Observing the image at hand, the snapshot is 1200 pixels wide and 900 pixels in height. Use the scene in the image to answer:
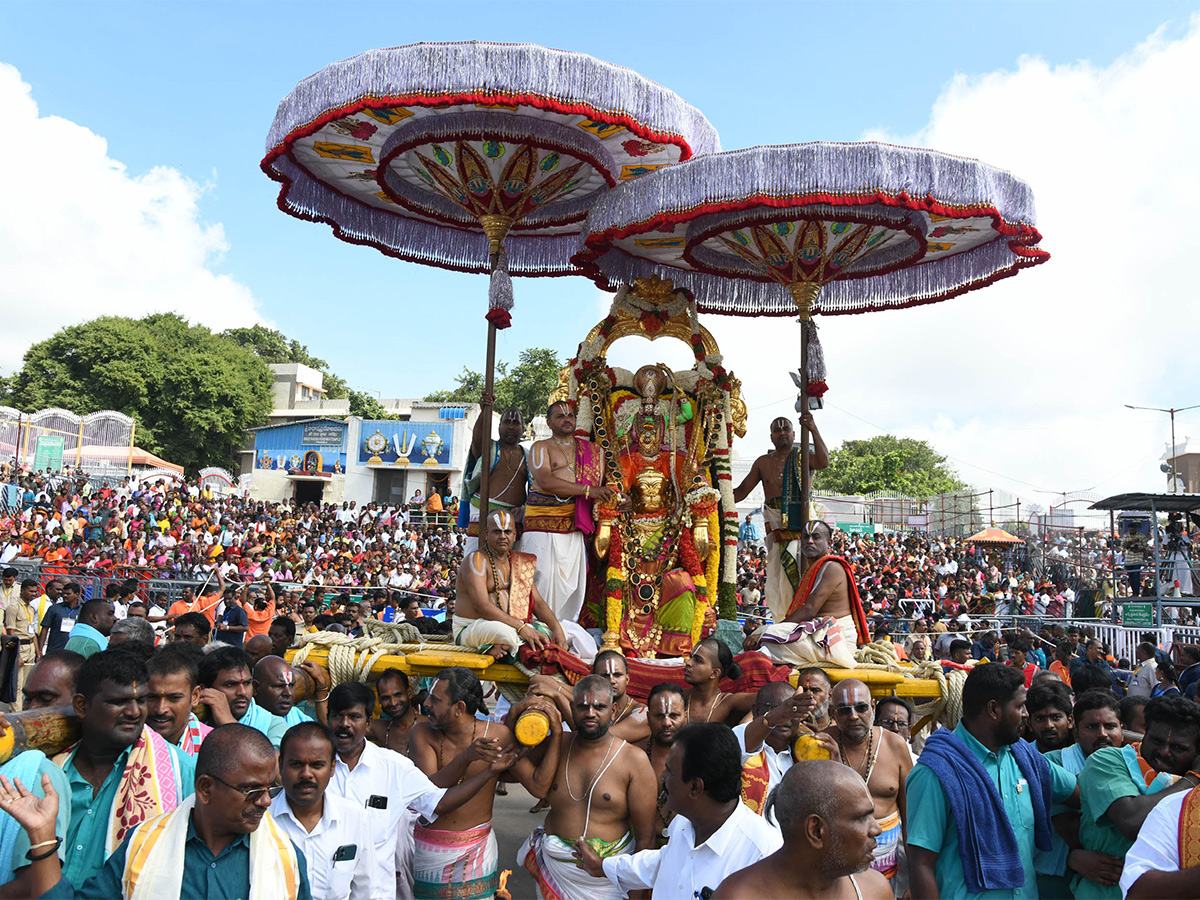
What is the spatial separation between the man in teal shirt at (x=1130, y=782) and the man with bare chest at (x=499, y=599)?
3906 mm

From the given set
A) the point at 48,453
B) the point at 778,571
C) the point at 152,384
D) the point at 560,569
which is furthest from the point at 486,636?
the point at 152,384

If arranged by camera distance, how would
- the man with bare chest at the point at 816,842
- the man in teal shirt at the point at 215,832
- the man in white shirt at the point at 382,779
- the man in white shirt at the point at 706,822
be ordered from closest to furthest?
1. the man with bare chest at the point at 816,842
2. the man in teal shirt at the point at 215,832
3. the man in white shirt at the point at 706,822
4. the man in white shirt at the point at 382,779

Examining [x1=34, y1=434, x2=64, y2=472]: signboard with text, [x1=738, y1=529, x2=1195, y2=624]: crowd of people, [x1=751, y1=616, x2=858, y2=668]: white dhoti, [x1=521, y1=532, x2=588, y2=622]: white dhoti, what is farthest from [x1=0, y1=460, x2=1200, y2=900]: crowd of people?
[x1=34, y1=434, x2=64, y2=472]: signboard with text

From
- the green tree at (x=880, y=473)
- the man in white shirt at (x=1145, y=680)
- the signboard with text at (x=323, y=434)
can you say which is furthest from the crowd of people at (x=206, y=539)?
the green tree at (x=880, y=473)

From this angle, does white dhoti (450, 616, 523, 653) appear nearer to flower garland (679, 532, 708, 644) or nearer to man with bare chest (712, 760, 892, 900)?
flower garland (679, 532, 708, 644)

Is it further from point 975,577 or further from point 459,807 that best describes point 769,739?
point 975,577

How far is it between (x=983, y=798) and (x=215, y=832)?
263 centimetres

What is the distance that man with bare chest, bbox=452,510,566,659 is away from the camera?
686 cm

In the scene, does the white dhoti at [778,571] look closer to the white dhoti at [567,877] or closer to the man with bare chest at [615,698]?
the man with bare chest at [615,698]

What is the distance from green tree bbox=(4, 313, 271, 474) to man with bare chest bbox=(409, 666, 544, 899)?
129ft

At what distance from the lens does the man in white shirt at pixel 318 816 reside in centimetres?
334

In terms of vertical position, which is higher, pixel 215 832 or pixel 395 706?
pixel 215 832

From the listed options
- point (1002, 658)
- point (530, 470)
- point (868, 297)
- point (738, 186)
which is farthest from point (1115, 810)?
point (1002, 658)

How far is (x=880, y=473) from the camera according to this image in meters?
52.7
